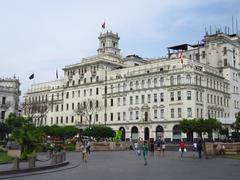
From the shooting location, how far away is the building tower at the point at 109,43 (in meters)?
110

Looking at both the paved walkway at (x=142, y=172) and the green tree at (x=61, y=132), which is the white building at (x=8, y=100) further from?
the paved walkway at (x=142, y=172)

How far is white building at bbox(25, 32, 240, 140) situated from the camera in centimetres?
8188

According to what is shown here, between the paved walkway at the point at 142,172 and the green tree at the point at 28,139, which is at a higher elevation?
the green tree at the point at 28,139

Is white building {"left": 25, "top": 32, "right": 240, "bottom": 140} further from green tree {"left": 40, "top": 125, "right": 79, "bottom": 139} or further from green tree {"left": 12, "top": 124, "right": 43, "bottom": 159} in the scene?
green tree {"left": 12, "top": 124, "right": 43, "bottom": 159}

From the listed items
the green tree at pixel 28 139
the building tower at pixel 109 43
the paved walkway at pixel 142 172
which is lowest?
the paved walkway at pixel 142 172

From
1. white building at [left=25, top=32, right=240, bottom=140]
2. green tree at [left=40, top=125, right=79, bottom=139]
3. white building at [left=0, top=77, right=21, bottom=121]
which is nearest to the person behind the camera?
green tree at [left=40, top=125, right=79, bottom=139]

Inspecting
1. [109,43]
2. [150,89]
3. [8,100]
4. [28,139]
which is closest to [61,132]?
[150,89]

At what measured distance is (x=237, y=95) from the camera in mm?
95375

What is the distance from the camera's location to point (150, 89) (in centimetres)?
8700

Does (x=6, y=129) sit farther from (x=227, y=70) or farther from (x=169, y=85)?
(x=227, y=70)

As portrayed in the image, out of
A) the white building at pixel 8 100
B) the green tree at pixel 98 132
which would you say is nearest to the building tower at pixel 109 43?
the white building at pixel 8 100

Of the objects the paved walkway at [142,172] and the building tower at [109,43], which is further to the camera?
the building tower at [109,43]

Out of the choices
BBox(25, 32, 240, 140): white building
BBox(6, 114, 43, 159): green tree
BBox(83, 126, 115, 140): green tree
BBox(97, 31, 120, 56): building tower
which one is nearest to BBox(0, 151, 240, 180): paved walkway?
BBox(6, 114, 43, 159): green tree

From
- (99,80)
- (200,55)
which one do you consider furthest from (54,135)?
(200,55)
